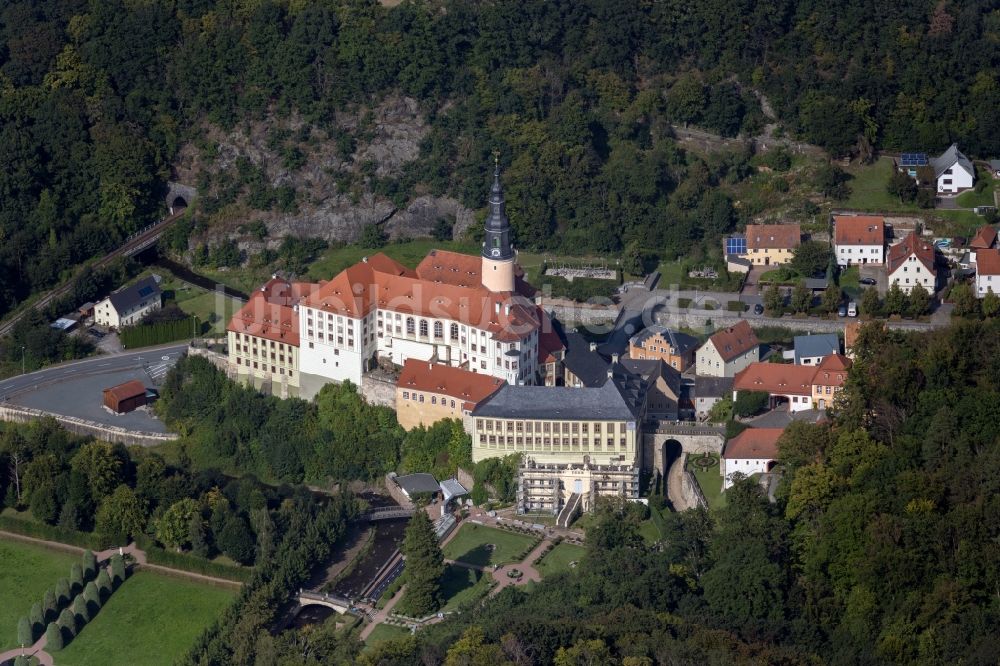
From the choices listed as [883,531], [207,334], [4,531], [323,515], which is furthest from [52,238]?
[883,531]

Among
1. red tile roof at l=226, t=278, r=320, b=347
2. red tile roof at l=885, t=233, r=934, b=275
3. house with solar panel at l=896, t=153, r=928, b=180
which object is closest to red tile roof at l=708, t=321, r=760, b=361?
red tile roof at l=885, t=233, r=934, b=275

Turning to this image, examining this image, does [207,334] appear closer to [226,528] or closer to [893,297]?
[226,528]

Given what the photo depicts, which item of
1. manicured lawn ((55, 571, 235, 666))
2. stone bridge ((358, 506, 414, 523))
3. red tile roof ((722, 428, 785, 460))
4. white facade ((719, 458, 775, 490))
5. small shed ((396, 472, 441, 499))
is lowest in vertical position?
manicured lawn ((55, 571, 235, 666))

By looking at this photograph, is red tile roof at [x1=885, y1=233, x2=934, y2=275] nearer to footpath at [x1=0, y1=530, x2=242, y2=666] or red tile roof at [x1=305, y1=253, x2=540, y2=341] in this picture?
red tile roof at [x1=305, y1=253, x2=540, y2=341]

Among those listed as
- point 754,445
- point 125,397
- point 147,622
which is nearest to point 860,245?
point 754,445

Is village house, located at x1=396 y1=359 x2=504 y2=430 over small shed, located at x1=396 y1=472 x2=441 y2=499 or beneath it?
over

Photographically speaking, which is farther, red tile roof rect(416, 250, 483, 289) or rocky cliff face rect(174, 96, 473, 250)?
rocky cliff face rect(174, 96, 473, 250)

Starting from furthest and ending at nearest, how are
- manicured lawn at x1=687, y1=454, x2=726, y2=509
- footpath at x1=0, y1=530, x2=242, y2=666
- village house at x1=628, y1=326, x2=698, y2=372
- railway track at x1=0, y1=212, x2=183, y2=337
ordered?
railway track at x1=0, y1=212, x2=183, y2=337, village house at x1=628, y1=326, x2=698, y2=372, manicured lawn at x1=687, y1=454, x2=726, y2=509, footpath at x1=0, y1=530, x2=242, y2=666
